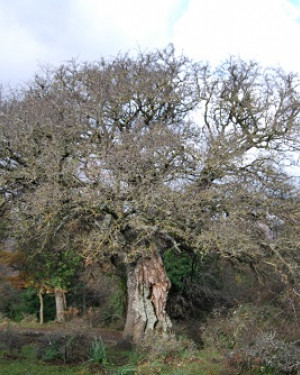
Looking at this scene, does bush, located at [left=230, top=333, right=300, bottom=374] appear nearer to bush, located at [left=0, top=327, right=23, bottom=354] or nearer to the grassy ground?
the grassy ground

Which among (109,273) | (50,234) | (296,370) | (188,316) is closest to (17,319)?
(109,273)

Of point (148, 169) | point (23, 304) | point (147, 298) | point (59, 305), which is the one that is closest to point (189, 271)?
point (147, 298)

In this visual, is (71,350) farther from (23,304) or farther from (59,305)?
(23,304)

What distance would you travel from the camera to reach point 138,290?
13312 mm

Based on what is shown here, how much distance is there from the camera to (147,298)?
43.7ft

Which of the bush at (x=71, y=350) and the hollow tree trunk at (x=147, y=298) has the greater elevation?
the hollow tree trunk at (x=147, y=298)

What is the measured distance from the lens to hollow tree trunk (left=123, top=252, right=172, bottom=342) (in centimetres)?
1298

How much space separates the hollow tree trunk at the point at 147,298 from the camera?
42.6 ft

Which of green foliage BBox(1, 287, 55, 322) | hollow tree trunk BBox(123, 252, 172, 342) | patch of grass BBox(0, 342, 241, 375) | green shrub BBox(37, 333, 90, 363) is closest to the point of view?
patch of grass BBox(0, 342, 241, 375)

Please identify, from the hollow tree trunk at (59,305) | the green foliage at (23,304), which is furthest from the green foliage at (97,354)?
the green foliage at (23,304)

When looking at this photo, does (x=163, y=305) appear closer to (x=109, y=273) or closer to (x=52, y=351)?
(x=52, y=351)

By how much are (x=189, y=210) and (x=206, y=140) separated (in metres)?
2.93

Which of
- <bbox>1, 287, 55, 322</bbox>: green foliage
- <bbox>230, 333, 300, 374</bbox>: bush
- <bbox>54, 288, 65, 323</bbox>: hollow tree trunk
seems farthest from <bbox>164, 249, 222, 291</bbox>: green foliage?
<bbox>1, 287, 55, 322</bbox>: green foliage

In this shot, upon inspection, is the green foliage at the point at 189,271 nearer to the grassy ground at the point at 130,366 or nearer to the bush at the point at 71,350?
the grassy ground at the point at 130,366
